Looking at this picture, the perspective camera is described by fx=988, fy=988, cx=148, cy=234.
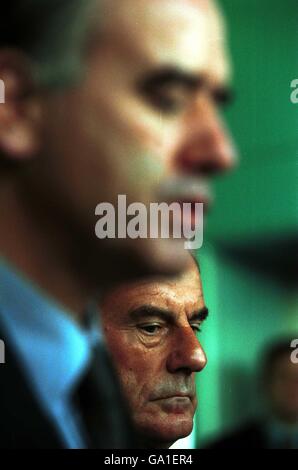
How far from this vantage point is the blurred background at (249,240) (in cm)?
394

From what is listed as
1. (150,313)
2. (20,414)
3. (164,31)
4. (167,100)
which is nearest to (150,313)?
(150,313)

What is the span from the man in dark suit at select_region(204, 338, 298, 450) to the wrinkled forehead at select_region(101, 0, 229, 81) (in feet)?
3.87

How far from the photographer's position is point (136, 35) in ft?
11.9

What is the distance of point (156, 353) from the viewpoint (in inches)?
154

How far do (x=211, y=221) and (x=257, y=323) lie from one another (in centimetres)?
45

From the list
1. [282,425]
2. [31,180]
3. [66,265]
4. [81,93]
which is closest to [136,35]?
[81,93]

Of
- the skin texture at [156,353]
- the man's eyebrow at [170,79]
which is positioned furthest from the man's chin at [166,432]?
the man's eyebrow at [170,79]

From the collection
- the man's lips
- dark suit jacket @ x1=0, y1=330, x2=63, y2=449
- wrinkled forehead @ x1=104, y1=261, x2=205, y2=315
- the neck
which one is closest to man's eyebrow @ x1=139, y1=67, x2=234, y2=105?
the neck

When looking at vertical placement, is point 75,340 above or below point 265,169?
below

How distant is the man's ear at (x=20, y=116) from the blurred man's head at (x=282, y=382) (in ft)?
4.23

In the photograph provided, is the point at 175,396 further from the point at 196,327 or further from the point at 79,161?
the point at 79,161

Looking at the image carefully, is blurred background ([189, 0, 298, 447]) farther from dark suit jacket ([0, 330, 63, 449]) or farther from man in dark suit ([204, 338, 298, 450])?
dark suit jacket ([0, 330, 63, 449])

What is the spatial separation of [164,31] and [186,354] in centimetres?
127

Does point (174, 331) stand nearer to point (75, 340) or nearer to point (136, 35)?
point (75, 340)
